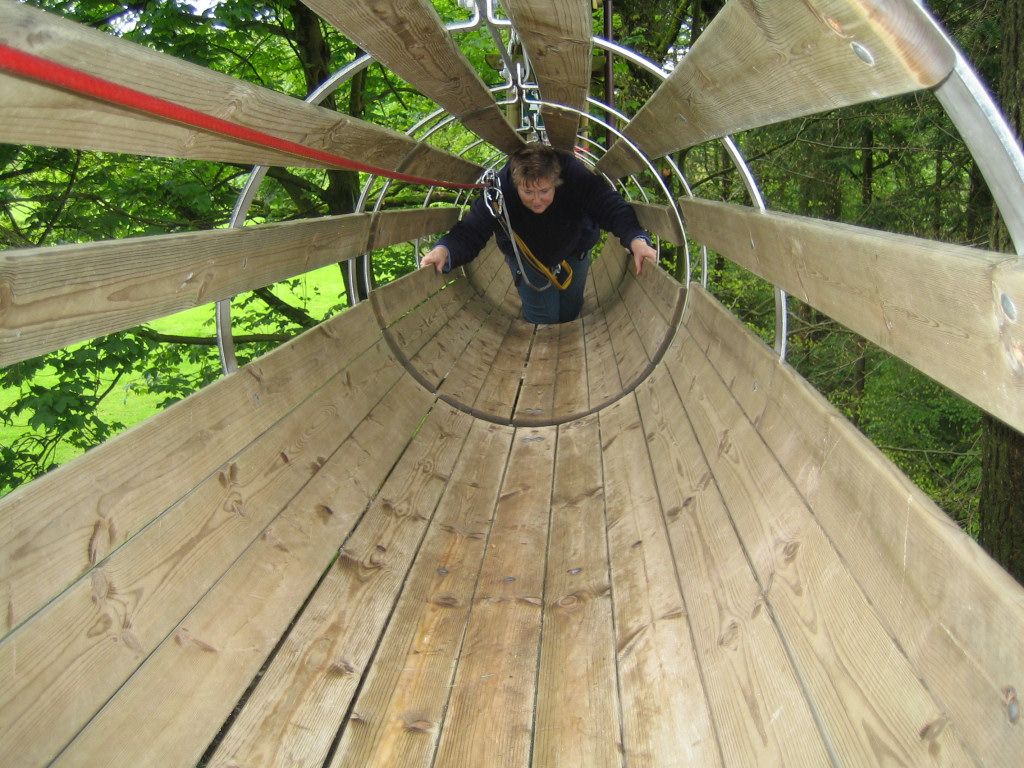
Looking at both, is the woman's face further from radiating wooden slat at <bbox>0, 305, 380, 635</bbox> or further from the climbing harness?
radiating wooden slat at <bbox>0, 305, 380, 635</bbox>

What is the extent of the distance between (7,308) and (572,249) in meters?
4.85

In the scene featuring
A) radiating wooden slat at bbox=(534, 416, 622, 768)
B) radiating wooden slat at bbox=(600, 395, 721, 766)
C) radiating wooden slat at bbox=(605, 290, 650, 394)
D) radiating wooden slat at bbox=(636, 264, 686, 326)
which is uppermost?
radiating wooden slat at bbox=(636, 264, 686, 326)

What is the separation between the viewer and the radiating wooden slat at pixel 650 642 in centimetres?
193

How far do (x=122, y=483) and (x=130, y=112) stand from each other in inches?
30.0

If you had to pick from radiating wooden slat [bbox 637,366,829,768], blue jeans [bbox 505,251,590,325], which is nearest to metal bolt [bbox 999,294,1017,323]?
radiating wooden slat [bbox 637,366,829,768]

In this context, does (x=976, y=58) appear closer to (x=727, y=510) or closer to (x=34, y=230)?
(x=727, y=510)

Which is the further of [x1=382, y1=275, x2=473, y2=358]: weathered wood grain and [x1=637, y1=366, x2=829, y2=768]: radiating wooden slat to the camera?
[x1=382, y1=275, x2=473, y2=358]: weathered wood grain

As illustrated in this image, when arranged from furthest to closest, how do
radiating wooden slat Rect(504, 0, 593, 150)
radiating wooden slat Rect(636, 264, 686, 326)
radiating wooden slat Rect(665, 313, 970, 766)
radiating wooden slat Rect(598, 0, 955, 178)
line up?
radiating wooden slat Rect(636, 264, 686, 326) < radiating wooden slat Rect(504, 0, 593, 150) < radiating wooden slat Rect(665, 313, 970, 766) < radiating wooden slat Rect(598, 0, 955, 178)

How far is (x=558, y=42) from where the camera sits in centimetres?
293

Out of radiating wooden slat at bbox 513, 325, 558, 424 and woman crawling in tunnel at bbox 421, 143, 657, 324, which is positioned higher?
woman crawling in tunnel at bbox 421, 143, 657, 324

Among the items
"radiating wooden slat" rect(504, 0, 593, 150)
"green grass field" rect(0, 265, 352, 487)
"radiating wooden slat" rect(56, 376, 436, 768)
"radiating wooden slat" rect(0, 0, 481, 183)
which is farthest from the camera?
"green grass field" rect(0, 265, 352, 487)

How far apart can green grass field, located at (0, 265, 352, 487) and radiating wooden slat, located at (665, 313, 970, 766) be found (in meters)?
4.75

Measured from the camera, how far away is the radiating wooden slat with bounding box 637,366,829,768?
5.40 ft

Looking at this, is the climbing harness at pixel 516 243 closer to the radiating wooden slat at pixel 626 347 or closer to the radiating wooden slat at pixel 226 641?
the radiating wooden slat at pixel 626 347
